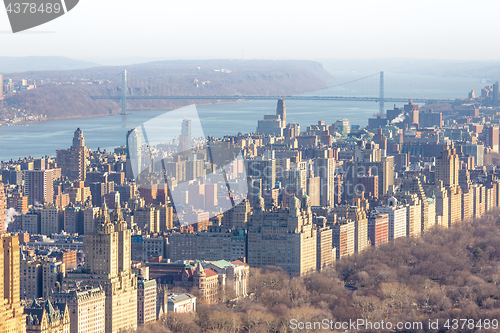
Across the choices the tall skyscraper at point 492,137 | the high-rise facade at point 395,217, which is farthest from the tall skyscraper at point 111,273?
the tall skyscraper at point 492,137

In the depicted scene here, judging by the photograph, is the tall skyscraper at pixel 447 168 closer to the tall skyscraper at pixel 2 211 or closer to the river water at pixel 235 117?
the tall skyscraper at pixel 2 211

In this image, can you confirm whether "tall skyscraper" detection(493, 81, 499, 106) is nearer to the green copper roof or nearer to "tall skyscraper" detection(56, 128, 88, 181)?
"tall skyscraper" detection(56, 128, 88, 181)

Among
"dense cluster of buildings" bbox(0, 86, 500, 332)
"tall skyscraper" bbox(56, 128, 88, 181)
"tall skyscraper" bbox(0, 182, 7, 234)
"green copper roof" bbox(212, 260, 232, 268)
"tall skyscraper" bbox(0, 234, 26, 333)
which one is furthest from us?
"tall skyscraper" bbox(56, 128, 88, 181)

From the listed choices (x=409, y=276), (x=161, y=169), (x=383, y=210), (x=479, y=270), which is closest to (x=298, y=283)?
(x=409, y=276)

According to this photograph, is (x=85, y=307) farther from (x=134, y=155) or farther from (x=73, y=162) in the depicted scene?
(x=73, y=162)

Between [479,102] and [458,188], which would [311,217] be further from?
[479,102]

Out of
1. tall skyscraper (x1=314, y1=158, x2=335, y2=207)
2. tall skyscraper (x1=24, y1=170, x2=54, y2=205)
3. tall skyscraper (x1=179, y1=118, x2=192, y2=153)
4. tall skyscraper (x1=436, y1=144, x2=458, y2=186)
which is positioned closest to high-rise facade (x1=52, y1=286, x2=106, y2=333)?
tall skyscraper (x1=179, y1=118, x2=192, y2=153)
